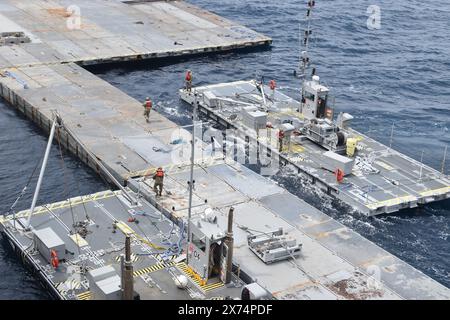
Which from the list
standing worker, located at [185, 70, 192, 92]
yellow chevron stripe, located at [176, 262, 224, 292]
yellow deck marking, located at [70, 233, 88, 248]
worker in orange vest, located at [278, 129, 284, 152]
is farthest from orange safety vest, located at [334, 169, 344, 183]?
standing worker, located at [185, 70, 192, 92]

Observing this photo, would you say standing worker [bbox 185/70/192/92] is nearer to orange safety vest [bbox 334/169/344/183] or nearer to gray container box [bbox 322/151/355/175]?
Answer: gray container box [bbox 322/151/355/175]

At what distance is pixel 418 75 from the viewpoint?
10694 cm

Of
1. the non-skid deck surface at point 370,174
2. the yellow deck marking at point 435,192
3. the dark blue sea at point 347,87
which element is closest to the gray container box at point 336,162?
the non-skid deck surface at point 370,174

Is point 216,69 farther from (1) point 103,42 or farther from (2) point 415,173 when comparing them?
(2) point 415,173

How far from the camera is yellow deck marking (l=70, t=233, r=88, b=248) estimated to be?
57434 millimetres

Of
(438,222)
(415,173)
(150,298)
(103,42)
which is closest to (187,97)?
(103,42)

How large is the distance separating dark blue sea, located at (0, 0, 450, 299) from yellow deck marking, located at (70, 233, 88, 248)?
457 centimetres

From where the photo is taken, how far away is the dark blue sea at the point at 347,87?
210 feet

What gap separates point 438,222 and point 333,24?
73.3m

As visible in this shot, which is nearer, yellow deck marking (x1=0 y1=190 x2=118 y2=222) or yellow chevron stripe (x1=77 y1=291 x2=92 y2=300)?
yellow chevron stripe (x1=77 y1=291 x2=92 y2=300)

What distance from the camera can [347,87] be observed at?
4006 inches

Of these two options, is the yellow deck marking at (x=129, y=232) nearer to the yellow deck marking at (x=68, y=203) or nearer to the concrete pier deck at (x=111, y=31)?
the yellow deck marking at (x=68, y=203)

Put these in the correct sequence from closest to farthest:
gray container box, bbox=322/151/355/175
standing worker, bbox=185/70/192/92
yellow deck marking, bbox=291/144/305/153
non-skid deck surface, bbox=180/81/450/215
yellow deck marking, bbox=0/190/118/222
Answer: yellow deck marking, bbox=0/190/118/222, non-skid deck surface, bbox=180/81/450/215, gray container box, bbox=322/151/355/175, yellow deck marking, bbox=291/144/305/153, standing worker, bbox=185/70/192/92

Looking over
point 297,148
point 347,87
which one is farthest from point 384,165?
point 347,87
